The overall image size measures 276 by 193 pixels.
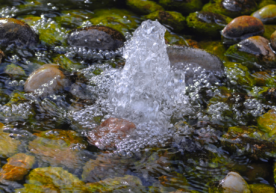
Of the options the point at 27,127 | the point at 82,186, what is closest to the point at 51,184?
the point at 82,186

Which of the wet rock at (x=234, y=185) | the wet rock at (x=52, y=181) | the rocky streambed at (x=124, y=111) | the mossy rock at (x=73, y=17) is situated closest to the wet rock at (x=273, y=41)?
the rocky streambed at (x=124, y=111)

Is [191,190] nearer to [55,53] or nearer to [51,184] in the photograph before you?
[51,184]

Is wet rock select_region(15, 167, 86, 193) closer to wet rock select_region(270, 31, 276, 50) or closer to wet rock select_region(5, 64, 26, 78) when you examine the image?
wet rock select_region(5, 64, 26, 78)

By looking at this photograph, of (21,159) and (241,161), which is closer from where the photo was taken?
(21,159)

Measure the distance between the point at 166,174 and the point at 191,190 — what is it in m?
0.28

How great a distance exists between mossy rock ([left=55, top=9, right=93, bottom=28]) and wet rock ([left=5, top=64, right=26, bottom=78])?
155 centimetres

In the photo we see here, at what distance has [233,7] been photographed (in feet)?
20.0

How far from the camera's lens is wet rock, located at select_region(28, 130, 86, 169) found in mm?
2658

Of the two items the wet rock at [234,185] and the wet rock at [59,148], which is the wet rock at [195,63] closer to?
the wet rock at [234,185]

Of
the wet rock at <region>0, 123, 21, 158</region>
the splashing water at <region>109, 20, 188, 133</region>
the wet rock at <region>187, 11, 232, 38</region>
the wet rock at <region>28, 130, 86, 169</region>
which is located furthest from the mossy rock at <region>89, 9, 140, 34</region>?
the wet rock at <region>0, 123, 21, 158</region>

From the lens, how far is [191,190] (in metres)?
2.51

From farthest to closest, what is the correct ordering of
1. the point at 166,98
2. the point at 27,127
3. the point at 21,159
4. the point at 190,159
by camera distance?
1. the point at 166,98
2. the point at 27,127
3. the point at 190,159
4. the point at 21,159

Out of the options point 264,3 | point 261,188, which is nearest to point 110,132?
point 261,188

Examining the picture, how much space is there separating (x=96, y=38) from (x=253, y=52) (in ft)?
8.78
